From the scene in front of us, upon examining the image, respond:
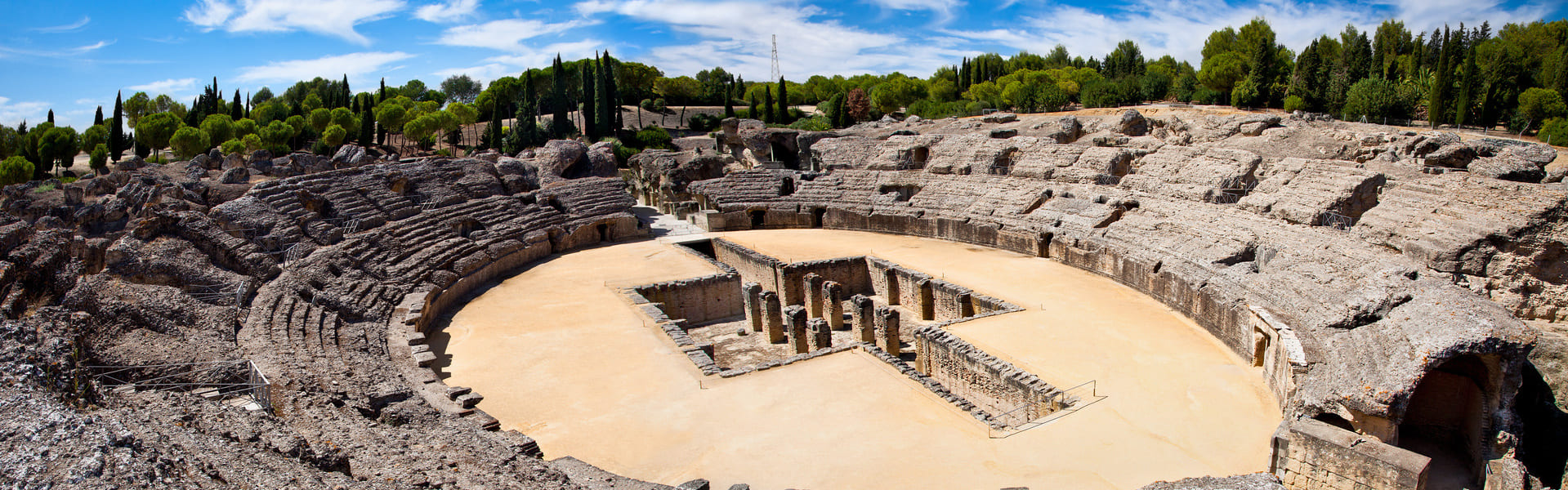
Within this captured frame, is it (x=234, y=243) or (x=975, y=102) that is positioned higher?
(x=975, y=102)

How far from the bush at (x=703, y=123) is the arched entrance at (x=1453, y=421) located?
50.1 metres

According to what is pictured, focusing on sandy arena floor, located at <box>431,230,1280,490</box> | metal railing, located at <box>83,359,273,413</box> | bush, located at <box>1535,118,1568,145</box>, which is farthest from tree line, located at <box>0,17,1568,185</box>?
metal railing, located at <box>83,359,273,413</box>

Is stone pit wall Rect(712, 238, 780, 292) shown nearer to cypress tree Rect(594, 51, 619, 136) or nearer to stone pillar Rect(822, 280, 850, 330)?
stone pillar Rect(822, 280, 850, 330)

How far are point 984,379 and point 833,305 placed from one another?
218 inches

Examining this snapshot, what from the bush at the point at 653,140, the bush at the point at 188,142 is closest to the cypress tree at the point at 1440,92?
the bush at the point at 653,140

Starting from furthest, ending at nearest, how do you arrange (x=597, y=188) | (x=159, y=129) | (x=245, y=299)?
(x=159, y=129), (x=597, y=188), (x=245, y=299)

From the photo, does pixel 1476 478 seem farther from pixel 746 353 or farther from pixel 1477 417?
pixel 746 353

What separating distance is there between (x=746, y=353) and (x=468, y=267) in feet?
26.4

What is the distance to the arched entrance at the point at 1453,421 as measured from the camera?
9.56 m

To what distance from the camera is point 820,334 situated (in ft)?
50.6

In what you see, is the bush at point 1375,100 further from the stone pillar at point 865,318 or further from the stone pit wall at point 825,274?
the stone pillar at point 865,318

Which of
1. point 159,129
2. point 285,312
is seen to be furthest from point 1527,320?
point 159,129

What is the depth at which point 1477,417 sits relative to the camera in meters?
9.72

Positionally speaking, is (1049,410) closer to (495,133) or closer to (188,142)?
(188,142)
